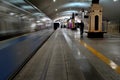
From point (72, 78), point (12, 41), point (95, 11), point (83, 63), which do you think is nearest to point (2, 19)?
point (12, 41)

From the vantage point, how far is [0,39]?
18.1 ft

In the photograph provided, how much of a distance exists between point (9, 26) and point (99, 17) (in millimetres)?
18414

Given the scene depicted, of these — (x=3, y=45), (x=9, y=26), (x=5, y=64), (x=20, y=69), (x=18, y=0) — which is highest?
(x=18, y=0)

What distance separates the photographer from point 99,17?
23.9 metres

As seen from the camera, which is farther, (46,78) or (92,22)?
(92,22)

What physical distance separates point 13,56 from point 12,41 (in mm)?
470

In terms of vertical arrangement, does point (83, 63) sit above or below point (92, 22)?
below

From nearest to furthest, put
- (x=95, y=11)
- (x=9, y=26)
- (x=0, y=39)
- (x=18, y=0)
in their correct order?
1. (x=0, y=39)
2. (x=9, y=26)
3. (x=18, y=0)
4. (x=95, y=11)

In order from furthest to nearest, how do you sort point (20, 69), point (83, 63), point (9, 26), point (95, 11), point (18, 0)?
point (95, 11) → point (83, 63) → point (20, 69) → point (18, 0) → point (9, 26)

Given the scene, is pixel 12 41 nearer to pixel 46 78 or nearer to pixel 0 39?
pixel 0 39

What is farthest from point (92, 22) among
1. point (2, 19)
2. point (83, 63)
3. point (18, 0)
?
point (2, 19)

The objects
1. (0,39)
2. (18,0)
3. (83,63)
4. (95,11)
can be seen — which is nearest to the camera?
(0,39)

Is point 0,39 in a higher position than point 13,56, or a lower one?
higher

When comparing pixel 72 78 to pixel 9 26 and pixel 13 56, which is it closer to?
pixel 13 56
